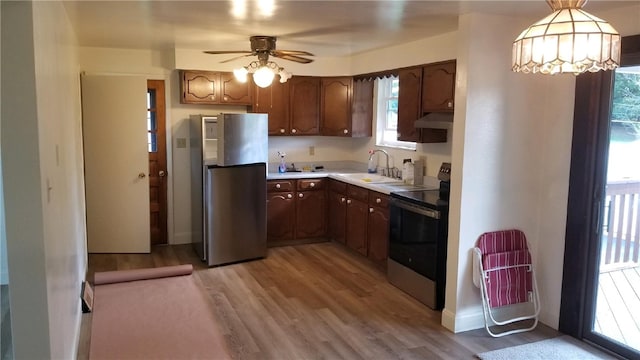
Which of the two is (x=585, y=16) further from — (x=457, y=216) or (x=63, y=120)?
(x=63, y=120)

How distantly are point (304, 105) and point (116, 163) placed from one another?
2.20 metres

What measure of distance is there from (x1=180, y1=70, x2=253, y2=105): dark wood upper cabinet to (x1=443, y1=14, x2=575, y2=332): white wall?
2951 millimetres

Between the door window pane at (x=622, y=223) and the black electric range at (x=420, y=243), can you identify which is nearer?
the door window pane at (x=622, y=223)

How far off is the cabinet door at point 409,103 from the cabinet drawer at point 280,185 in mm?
1448

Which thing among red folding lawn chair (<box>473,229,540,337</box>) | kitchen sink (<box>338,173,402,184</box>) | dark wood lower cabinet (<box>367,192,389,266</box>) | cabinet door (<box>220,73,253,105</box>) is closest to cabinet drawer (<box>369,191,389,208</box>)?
dark wood lower cabinet (<box>367,192,389,266</box>)

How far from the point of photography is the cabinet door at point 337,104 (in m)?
6.14

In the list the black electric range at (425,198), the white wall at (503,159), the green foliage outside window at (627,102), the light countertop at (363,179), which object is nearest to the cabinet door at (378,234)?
the light countertop at (363,179)

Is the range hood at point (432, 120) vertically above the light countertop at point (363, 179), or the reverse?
the range hood at point (432, 120)

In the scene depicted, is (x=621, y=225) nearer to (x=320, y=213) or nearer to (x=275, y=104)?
(x=320, y=213)

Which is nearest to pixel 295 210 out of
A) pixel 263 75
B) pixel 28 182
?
pixel 263 75

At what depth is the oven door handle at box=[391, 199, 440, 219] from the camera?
4.04m

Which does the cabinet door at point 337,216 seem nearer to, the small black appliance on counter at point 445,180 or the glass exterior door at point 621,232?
the small black appliance on counter at point 445,180

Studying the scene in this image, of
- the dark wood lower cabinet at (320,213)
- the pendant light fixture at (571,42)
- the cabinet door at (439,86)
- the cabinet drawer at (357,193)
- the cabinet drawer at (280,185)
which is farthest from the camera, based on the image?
the cabinet drawer at (280,185)

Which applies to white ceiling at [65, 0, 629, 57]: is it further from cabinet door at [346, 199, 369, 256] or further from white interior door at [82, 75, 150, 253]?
cabinet door at [346, 199, 369, 256]
